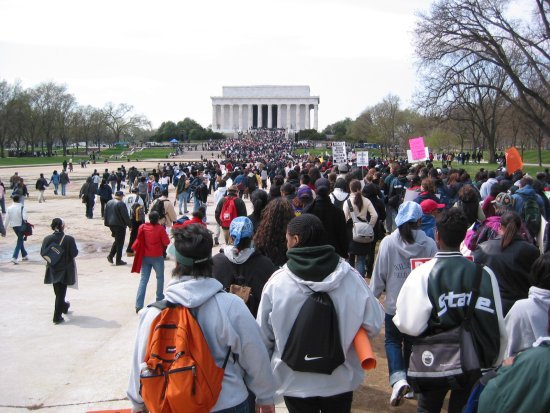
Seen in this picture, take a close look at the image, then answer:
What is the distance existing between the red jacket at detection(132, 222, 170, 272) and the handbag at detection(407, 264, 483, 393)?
5.87 meters

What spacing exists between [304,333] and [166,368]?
2.64ft

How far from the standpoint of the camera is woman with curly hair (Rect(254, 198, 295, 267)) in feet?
17.4

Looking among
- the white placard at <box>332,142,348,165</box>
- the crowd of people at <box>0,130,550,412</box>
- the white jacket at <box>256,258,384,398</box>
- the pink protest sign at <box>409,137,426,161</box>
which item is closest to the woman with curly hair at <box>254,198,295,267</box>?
the crowd of people at <box>0,130,550,412</box>

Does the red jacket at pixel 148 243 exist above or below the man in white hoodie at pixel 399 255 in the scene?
below

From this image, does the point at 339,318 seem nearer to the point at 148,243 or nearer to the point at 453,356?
the point at 453,356

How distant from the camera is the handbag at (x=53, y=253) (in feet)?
27.8

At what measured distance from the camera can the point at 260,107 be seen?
139m

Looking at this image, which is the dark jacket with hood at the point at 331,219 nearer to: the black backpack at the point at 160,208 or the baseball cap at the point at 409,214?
the baseball cap at the point at 409,214

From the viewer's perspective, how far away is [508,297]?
4742 millimetres

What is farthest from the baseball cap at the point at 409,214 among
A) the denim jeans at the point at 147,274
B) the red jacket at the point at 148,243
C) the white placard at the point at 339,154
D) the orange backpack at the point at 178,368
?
the white placard at the point at 339,154

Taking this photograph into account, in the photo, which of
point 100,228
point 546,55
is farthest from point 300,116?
point 100,228

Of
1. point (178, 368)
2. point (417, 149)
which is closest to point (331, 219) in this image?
point (178, 368)

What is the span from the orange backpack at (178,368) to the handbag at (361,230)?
6.09 meters

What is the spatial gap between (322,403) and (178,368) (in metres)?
1.01
